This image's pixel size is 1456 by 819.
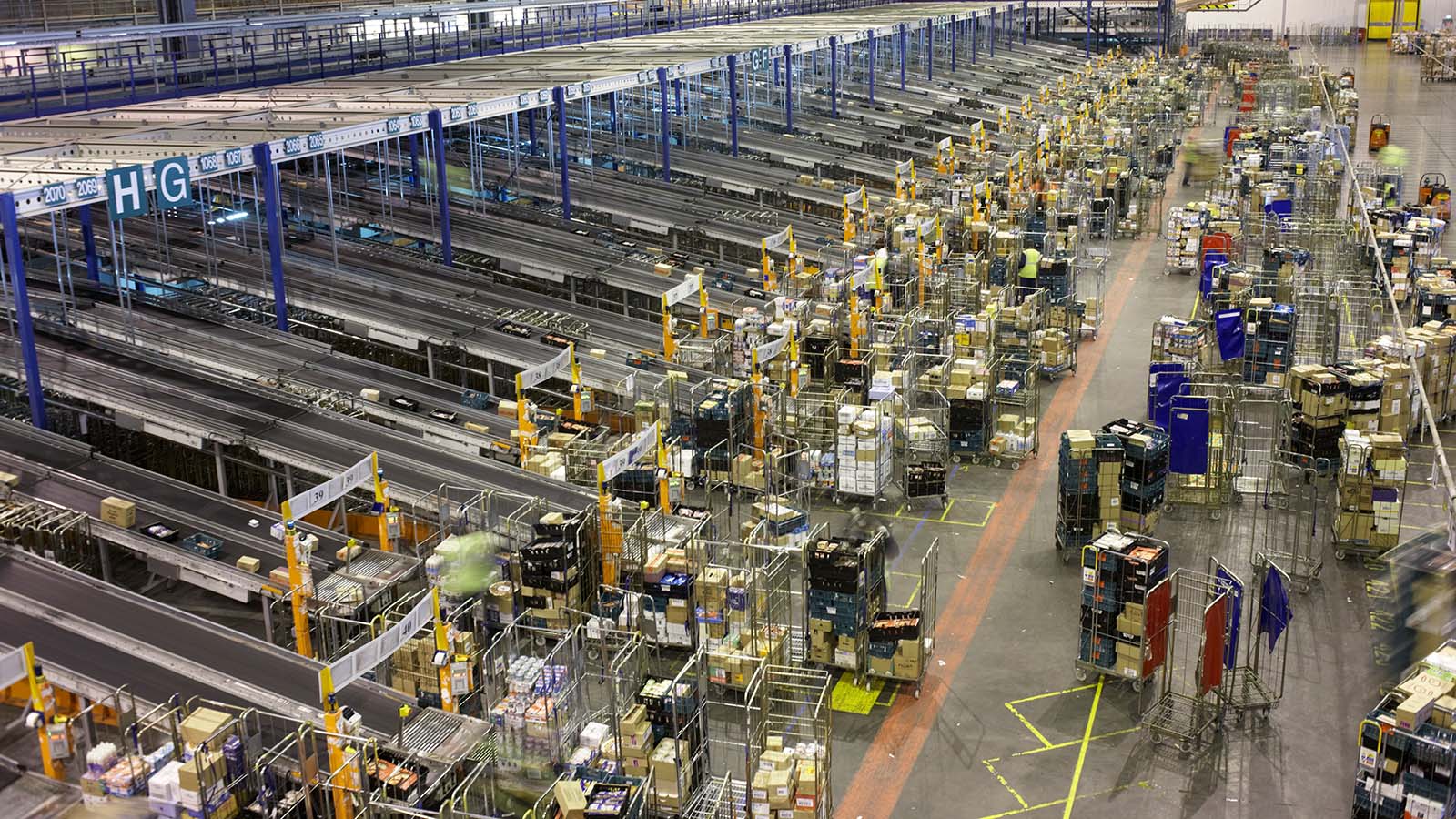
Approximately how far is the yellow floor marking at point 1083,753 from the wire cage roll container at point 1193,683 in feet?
1.41

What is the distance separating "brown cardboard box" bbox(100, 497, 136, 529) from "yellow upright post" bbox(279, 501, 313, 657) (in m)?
2.19

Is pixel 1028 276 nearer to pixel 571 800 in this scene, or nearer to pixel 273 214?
pixel 273 214

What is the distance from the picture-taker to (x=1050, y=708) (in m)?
11.7

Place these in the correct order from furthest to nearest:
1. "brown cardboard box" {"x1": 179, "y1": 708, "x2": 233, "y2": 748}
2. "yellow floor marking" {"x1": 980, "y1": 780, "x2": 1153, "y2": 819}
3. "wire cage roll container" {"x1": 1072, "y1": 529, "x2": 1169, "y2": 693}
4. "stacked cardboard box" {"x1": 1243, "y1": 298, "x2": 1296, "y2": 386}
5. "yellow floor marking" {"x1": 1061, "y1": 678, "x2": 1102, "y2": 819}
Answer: "stacked cardboard box" {"x1": 1243, "y1": 298, "x2": 1296, "y2": 386} → "wire cage roll container" {"x1": 1072, "y1": 529, "x2": 1169, "y2": 693} → "yellow floor marking" {"x1": 1061, "y1": 678, "x2": 1102, "y2": 819} → "yellow floor marking" {"x1": 980, "y1": 780, "x2": 1153, "y2": 819} → "brown cardboard box" {"x1": 179, "y1": 708, "x2": 233, "y2": 748}

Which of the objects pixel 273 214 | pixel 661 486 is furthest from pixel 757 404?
pixel 273 214

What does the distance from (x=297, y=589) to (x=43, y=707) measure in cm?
218

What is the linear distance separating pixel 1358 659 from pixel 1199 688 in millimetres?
2223

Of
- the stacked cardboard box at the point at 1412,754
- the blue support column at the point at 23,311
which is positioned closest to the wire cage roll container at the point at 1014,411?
the stacked cardboard box at the point at 1412,754

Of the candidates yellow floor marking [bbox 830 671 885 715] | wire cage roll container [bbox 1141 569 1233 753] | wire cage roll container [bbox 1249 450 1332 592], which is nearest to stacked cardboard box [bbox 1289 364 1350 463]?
wire cage roll container [bbox 1249 450 1332 592]

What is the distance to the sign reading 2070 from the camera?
558 inches

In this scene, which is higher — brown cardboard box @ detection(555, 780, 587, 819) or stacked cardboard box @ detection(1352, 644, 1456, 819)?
brown cardboard box @ detection(555, 780, 587, 819)

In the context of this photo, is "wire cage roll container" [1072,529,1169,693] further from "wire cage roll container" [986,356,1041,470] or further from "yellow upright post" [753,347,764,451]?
"yellow upright post" [753,347,764,451]

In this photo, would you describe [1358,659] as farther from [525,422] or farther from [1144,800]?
[525,422]

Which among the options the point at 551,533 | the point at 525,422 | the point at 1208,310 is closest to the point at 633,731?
the point at 551,533
